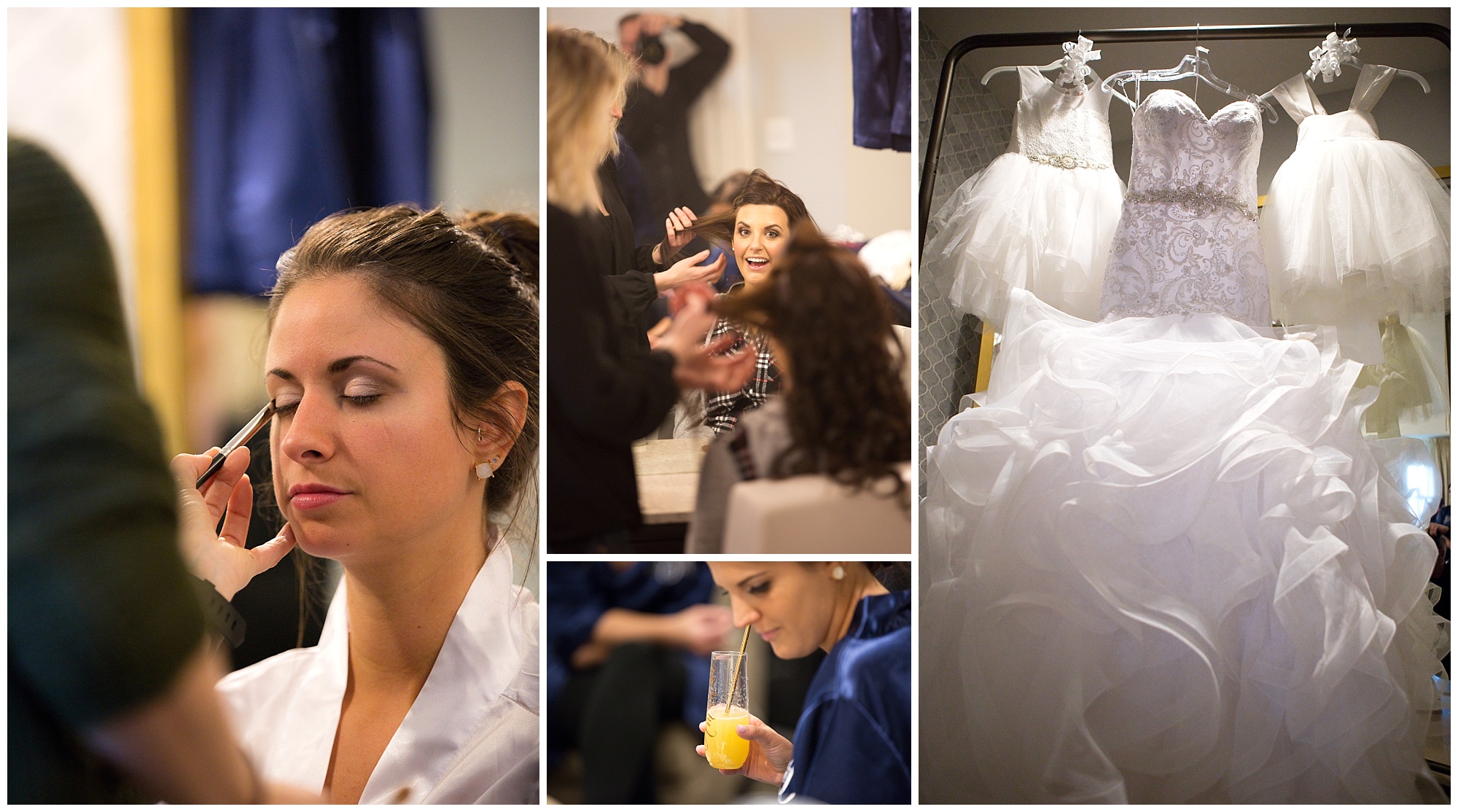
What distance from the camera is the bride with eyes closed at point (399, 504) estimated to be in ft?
5.97

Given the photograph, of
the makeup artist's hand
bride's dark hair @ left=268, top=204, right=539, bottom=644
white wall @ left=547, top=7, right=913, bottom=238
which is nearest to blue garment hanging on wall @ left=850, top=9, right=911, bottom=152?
white wall @ left=547, top=7, right=913, bottom=238

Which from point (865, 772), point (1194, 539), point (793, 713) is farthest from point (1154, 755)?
point (793, 713)

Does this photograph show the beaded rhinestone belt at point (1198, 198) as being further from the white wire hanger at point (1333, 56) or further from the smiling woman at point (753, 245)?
the smiling woman at point (753, 245)

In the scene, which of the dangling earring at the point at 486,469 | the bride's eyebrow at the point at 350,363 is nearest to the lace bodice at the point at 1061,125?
the dangling earring at the point at 486,469

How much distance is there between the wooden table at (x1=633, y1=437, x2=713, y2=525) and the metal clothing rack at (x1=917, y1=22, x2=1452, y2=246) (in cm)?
88

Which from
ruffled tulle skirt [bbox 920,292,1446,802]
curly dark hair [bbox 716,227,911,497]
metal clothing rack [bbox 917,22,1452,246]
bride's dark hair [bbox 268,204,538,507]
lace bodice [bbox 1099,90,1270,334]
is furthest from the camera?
lace bodice [bbox 1099,90,1270,334]

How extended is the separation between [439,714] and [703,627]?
55 centimetres

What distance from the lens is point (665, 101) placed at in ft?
6.04

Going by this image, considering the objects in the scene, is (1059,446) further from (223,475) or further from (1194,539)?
(223,475)

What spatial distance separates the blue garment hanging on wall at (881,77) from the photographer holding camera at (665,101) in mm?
262

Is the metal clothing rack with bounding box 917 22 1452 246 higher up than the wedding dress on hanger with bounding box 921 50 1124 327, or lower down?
higher up

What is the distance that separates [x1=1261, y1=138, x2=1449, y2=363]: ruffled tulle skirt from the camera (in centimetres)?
246

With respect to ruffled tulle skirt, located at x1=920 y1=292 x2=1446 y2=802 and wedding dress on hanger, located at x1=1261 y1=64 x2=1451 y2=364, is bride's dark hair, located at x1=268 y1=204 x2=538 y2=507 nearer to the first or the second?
ruffled tulle skirt, located at x1=920 y1=292 x2=1446 y2=802

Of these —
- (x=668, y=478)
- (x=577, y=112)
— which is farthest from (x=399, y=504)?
(x=577, y=112)
